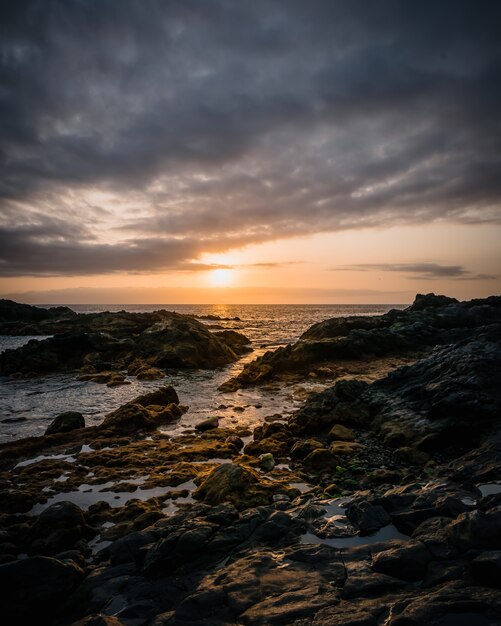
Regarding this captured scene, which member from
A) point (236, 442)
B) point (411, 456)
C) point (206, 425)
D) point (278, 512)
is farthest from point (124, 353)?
point (278, 512)

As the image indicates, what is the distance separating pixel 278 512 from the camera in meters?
6.57

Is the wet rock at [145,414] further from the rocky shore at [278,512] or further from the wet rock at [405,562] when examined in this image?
the wet rock at [405,562]

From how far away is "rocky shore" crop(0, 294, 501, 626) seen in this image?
14.3 ft

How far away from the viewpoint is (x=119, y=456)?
37.1ft

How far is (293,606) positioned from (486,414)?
9658 millimetres

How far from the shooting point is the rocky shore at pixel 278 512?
435 centimetres

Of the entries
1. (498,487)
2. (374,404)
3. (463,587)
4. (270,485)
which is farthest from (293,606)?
(374,404)

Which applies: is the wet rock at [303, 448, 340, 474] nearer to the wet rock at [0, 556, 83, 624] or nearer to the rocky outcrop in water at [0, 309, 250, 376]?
the wet rock at [0, 556, 83, 624]

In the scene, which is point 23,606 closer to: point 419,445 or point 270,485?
point 270,485

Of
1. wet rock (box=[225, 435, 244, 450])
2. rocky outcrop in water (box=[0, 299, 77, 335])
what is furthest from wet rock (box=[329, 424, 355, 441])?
rocky outcrop in water (box=[0, 299, 77, 335])

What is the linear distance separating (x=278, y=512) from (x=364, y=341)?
26.9 metres

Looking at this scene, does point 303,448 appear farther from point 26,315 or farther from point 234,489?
point 26,315

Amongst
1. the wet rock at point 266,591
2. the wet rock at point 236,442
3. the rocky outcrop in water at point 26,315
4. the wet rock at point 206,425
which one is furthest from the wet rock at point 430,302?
the rocky outcrop in water at point 26,315

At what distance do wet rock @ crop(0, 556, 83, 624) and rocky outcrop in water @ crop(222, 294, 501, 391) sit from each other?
16.7 m
